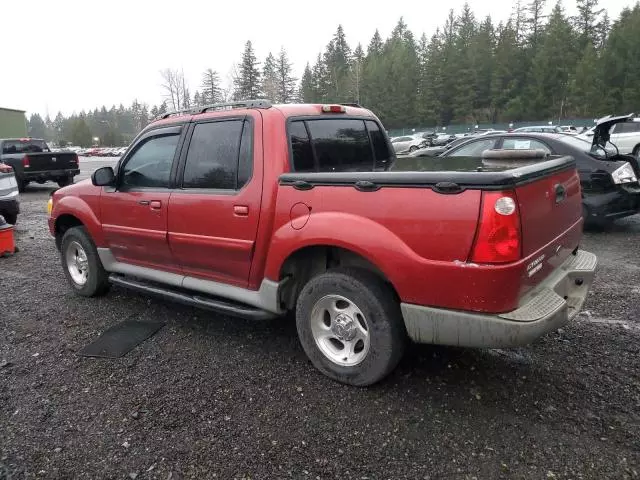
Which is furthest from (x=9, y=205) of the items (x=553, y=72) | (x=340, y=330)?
(x=553, y=72)

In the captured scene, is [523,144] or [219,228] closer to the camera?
[219,228]

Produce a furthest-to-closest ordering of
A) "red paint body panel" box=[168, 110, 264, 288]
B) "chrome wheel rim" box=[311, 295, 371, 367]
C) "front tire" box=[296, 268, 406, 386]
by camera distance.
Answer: "red paint body panel" box=[168, 110, 264, 288] < "chrome wheel rim" box=[311, 295, 371, 367] < "front tire" box=[296, 268, 406, 386]

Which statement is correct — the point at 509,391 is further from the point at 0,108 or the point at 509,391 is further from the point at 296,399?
the point at 0,108

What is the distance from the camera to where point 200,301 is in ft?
12.4

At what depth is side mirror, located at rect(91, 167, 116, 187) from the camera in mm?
4281

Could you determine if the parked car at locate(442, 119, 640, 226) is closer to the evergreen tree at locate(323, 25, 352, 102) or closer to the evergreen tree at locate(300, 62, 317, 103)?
the evergreen tree at locate(323, 25, 352, 102)

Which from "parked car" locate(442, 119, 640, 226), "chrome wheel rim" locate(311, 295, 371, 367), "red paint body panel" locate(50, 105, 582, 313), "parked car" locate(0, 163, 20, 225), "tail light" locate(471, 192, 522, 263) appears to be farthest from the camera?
"parked car" locate(0, 163, 20, 225)

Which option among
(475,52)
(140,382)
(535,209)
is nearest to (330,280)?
(535,209)

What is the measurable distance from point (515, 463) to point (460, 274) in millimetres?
990

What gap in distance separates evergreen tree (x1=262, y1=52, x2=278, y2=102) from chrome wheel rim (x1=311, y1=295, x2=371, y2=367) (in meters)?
72.5

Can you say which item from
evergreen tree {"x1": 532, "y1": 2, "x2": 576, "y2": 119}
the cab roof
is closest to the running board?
the cab roof

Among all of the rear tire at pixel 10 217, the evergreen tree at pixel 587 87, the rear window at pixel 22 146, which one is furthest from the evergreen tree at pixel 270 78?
the rear tire at pixel 10 217

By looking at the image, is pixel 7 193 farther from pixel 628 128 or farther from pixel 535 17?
pixel 535 17

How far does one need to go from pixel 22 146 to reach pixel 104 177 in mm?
14619
